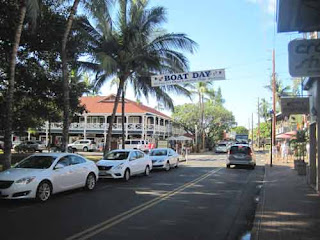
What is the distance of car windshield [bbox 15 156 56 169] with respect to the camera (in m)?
11.5

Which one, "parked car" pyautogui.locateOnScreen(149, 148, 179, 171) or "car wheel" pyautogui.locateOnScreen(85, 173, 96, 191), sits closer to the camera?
"car wheel" pyautogui.locateOnScreen(85, 173, 96, 191)

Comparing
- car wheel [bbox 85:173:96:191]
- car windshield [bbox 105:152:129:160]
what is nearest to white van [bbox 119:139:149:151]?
car windshield [bbox 105:152:129:160]

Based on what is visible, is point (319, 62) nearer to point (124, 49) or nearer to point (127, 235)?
point (127, 235)

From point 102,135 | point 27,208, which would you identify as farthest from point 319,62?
point 102,135

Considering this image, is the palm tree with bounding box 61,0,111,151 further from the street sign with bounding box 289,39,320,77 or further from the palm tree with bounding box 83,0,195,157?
the street sign with bounding box 289,39,320,77

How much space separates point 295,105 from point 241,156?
9.54m

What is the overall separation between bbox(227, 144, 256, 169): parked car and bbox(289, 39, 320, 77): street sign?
17.6 meters

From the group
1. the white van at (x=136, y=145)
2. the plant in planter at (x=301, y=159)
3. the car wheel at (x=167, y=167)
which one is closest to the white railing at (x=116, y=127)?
the white van at (x=136, y=145)

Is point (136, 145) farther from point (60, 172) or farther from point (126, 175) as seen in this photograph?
point (60, 172)

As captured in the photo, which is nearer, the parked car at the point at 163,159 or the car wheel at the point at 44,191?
the car wheel at the point at 44,191

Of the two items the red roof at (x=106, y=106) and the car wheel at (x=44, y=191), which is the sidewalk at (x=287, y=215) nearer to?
the car wheel at (x=44, y=191)

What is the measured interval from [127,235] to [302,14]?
527 cm

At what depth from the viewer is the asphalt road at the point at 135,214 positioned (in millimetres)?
7199

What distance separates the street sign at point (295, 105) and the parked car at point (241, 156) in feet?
30.2
